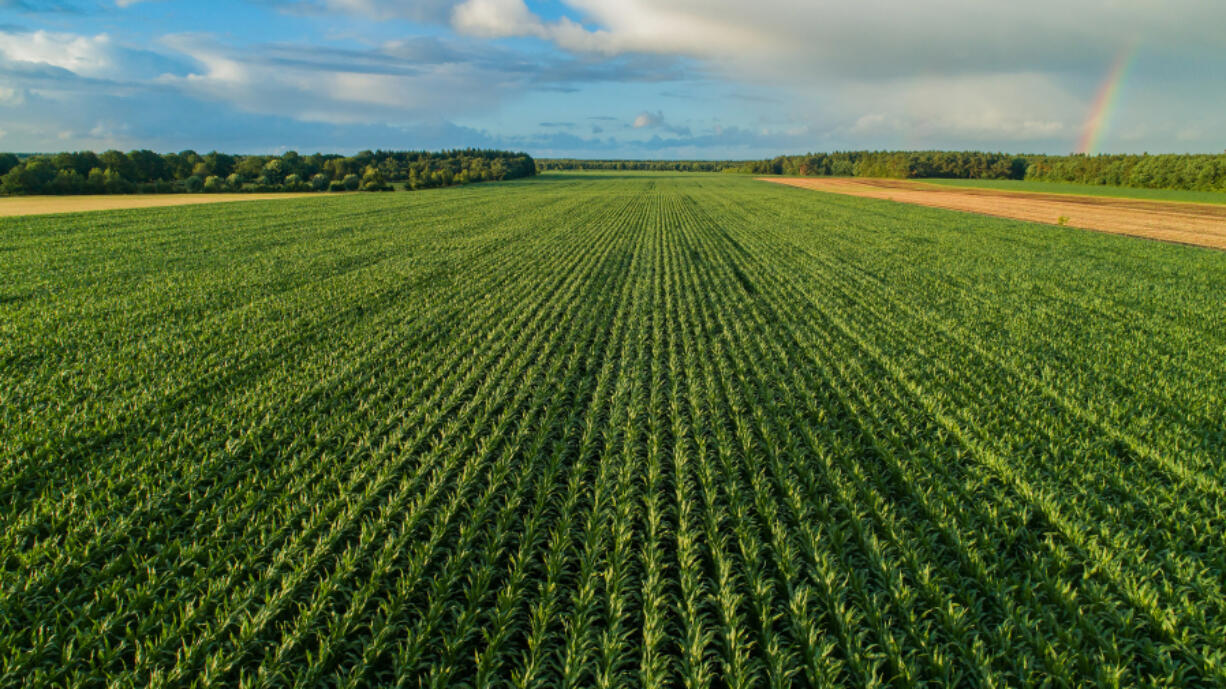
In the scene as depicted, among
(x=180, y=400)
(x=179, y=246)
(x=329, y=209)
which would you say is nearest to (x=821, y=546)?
(x=180, y=400)

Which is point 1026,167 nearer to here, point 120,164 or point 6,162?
point 120,164

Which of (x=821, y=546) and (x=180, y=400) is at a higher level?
(x=180, y=400)

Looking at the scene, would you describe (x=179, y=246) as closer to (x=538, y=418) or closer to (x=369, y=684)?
(x=538, y=418)

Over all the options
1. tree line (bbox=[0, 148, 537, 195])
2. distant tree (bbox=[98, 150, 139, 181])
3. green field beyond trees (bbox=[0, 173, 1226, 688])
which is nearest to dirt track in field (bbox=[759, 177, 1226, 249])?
green field beyond trees (bbox=[0, 173, 1226, 688])

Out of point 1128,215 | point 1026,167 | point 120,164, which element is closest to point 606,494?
point 1128,215

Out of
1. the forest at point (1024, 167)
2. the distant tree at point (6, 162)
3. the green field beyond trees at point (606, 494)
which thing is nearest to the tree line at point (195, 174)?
the distant tree at point (6, 162)
